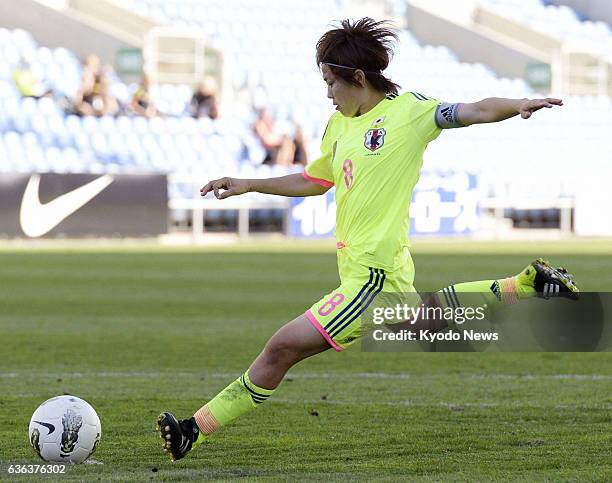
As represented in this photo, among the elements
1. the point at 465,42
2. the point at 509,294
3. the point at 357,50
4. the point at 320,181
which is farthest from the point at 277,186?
the point at 465,42

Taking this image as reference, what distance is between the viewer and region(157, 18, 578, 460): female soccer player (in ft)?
16.5

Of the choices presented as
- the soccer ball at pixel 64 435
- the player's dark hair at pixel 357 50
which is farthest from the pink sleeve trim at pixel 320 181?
the soccer ball at pixel 64 435

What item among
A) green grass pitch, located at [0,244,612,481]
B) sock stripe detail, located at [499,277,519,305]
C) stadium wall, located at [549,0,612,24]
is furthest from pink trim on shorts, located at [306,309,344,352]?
stadium wall, located at [549,0,612,24]

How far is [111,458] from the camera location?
5.42 meters

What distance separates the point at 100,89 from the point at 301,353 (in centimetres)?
2091

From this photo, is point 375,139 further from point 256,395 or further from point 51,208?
point 51,208

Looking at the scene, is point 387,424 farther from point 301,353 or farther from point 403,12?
point 403,12

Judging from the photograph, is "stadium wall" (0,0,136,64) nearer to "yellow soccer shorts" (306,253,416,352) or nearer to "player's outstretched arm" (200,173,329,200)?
"player's outstretched arm" (200,173,329,200)

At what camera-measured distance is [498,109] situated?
15.7 feet

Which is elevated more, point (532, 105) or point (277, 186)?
point (532, 105)

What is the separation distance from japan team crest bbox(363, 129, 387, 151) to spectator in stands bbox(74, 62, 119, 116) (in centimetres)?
2018

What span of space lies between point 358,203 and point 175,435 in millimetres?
1182

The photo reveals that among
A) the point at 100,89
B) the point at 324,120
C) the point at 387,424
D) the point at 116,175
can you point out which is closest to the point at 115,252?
the point at 116,175

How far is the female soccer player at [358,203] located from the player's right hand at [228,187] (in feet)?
1.43
